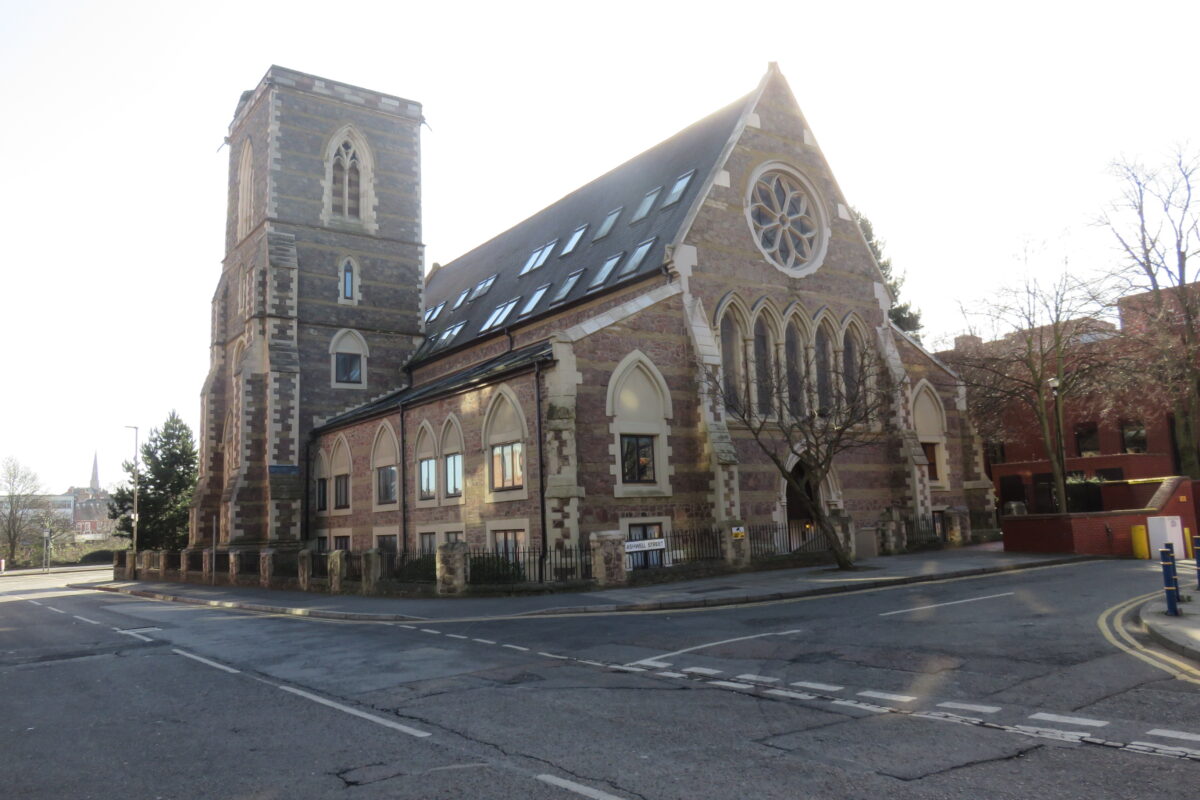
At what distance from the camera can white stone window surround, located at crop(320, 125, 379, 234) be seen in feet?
118

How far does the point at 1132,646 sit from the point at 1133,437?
3706 centimetres

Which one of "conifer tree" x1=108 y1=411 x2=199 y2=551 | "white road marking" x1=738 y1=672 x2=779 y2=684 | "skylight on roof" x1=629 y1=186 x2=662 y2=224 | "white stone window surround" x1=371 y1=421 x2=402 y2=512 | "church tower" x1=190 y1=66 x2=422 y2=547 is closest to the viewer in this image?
"white road marking" x1=738 y1=672 x2=779 y2=684

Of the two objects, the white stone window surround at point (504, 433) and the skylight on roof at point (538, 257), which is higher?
the skylight on roof at point (538, 257)

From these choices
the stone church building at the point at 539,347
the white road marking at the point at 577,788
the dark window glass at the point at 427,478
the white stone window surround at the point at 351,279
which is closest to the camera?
the white road marking at the point at 577,788

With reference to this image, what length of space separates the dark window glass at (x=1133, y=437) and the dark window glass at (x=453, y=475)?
34037mm

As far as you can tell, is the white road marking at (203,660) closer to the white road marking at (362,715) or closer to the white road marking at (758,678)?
the white road marking at (362,715)

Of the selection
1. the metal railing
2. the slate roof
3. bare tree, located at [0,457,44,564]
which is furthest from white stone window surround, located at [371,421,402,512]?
bare tree, located at [0,457,44,564]

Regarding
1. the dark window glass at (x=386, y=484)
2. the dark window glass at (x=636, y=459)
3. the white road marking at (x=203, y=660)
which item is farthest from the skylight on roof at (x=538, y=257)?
the white road marking at (x=203, y=660)

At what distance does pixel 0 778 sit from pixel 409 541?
21.4 meters

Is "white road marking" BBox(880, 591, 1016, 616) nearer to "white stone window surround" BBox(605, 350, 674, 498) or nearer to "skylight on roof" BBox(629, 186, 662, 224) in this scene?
"white stone window surround" BBox(605, 350, 674, 498)

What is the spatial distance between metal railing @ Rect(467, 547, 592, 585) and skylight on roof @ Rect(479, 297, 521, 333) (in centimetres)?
1211

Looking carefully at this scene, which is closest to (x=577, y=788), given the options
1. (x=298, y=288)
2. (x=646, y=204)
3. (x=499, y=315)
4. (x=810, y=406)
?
(x=810, y=406)

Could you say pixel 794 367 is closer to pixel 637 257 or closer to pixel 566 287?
pixel 637 257

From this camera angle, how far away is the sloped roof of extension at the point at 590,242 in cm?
2605
